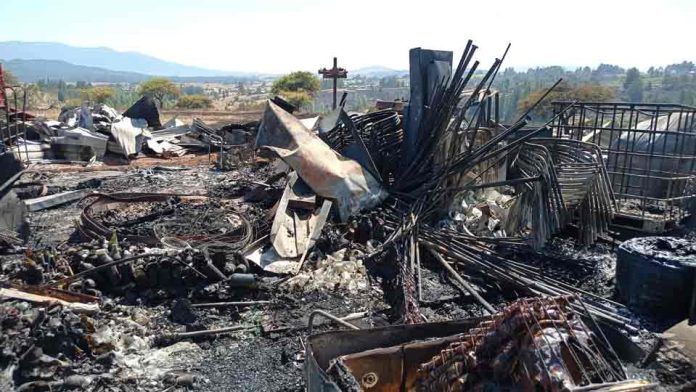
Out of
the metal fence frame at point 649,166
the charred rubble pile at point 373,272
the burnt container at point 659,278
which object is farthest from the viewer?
the metal fence frame at point 649,166

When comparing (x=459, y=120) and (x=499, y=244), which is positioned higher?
(x=459, y=120)

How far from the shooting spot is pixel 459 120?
8727mm

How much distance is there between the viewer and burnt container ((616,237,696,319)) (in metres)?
5.62

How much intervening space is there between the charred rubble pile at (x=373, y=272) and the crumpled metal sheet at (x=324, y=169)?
4 centimetres

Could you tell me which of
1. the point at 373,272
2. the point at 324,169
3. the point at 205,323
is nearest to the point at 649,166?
the point at 373,272

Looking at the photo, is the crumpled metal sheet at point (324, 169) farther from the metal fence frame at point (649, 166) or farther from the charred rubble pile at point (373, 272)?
the metal fence frame at point (649, 166)

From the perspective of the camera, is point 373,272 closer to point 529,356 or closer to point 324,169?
point 324,169

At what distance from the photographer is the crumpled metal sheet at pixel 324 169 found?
8547mm

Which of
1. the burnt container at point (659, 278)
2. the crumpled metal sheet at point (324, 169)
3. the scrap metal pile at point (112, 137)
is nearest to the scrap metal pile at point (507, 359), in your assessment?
the burnt container at point (659, 278)

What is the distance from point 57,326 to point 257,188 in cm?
583

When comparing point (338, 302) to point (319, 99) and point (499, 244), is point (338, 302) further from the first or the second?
point (319, 99)

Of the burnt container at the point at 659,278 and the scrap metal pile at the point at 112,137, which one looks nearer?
the burnt container at the point at 659,278

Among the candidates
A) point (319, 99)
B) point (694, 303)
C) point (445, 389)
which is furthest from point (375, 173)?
point (319, 99)

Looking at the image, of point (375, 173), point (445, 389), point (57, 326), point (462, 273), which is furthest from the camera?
point (375, 173)
